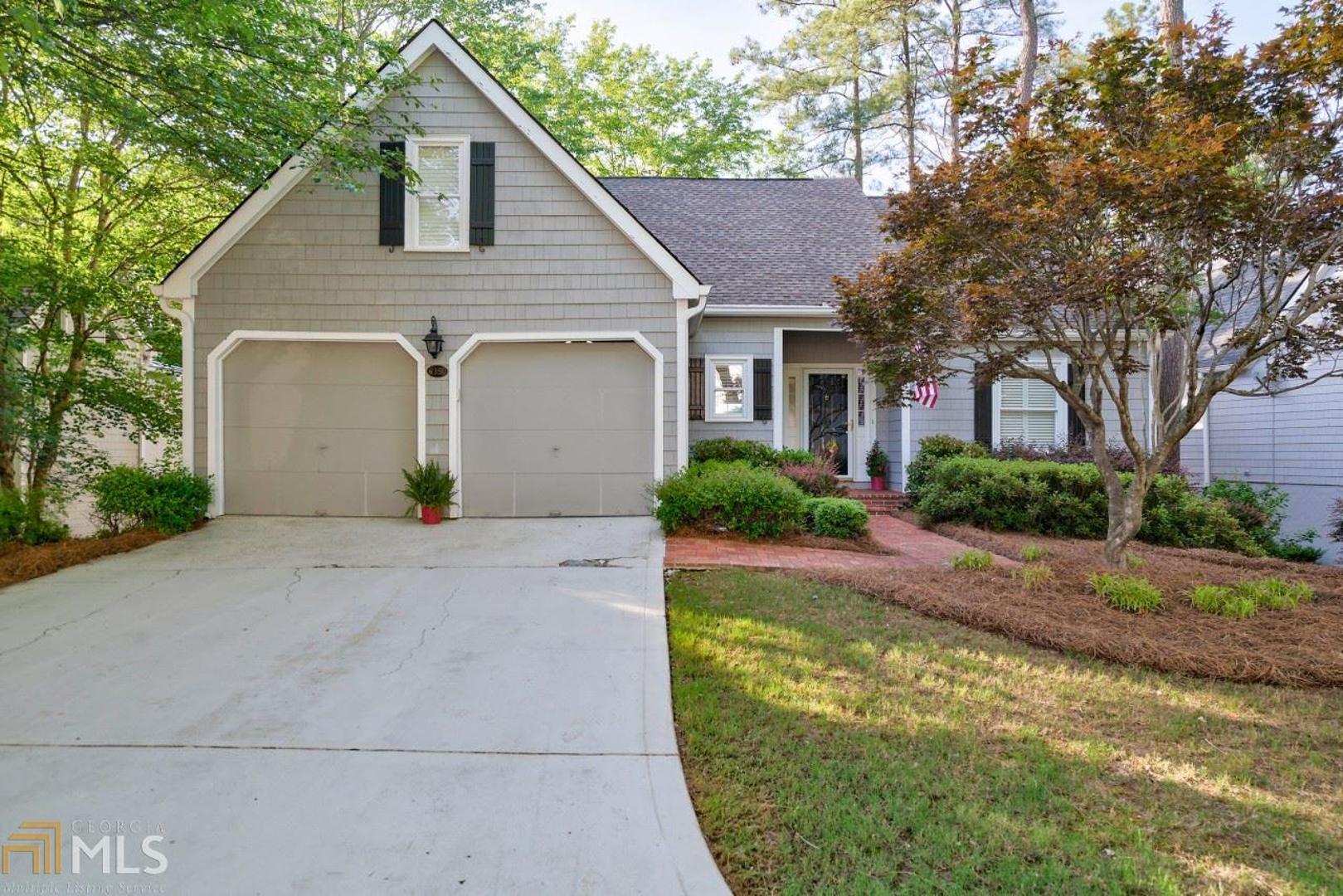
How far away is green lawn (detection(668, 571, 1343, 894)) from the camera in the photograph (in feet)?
7.59

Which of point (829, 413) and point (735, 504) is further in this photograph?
point (829, 413)

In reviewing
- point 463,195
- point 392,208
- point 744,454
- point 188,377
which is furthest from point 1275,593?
point 188,377

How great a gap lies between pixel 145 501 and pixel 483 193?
5396mm

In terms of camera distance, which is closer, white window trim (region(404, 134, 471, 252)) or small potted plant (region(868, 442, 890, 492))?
white window trim (region(404, 134, 471, 252))

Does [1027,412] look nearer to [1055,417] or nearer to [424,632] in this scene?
[1055,417]

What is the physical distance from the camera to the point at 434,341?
8.38 m

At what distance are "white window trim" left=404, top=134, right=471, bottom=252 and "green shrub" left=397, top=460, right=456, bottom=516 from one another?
280cm

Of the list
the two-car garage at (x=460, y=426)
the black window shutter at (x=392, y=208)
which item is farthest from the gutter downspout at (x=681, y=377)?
the black window shutter at (x=392, y=208)

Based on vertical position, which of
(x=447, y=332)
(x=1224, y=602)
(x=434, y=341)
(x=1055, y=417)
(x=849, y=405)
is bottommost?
(x=1224, y=602)

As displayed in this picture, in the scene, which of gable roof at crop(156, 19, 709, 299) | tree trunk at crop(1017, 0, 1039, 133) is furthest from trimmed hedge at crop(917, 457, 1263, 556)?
tree trunk at crop(1017, 0, 1039, 133)

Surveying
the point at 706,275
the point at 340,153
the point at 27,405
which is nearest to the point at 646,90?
the point at 706,275

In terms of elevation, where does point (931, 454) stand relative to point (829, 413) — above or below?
below

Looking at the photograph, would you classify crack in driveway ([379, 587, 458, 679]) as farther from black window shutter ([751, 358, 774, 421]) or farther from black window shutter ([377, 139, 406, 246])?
black window shutter ([751, 358, 774, 421])

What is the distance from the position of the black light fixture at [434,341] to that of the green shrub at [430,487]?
1413 mm
